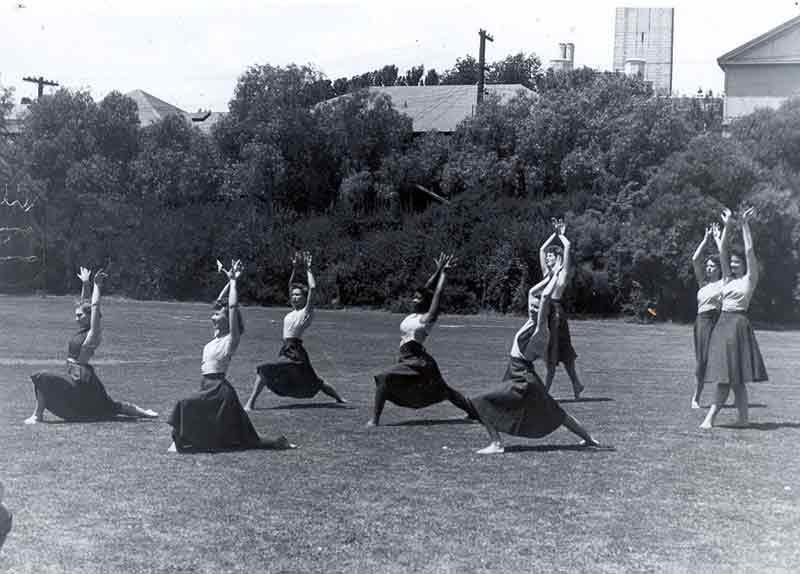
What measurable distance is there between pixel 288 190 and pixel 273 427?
5064 centimetres

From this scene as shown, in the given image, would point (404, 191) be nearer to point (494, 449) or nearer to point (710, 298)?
point (710, 298)

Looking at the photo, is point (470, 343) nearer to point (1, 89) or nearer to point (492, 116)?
point (492, 116)

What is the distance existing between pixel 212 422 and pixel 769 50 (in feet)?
171

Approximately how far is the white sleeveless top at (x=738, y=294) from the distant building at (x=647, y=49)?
110 feet

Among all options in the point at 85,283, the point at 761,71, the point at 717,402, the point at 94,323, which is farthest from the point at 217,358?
the point at 761,71

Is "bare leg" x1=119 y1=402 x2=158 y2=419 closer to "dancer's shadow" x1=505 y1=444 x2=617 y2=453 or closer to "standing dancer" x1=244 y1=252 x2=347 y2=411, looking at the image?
"standing dancer" x1=244 y1=252 x2=347 y2=411

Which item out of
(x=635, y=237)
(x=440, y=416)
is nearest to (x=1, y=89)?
(x=635, y=237)

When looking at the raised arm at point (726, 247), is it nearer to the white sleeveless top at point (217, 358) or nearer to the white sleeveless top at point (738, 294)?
the white sleeveless top at point (738, 294)

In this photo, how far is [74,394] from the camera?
1348 centimetres

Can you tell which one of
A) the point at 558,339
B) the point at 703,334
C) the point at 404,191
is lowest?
the point at 558,339

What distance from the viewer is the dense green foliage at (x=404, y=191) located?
45312 millimetres

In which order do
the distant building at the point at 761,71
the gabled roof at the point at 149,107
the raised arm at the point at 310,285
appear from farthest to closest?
1. the gabled roof at the point at 149,107
2. the distant building at the point at 761,71
3. the raised arm at the point at 310,285

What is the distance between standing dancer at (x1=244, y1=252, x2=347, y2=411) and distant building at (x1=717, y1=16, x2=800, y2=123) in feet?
147

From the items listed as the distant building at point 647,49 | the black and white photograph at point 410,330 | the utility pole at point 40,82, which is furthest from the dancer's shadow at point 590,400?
the utility pole at point 40,82
